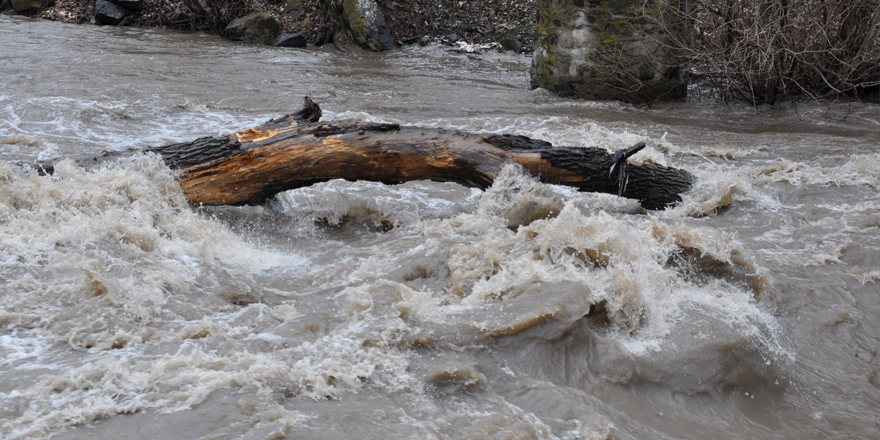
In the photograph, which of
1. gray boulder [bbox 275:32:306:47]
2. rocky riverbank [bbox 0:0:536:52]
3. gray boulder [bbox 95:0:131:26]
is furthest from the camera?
gray boulder [bbox 95:0:131:26]

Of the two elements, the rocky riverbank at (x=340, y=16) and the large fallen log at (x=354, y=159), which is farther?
the rocky riverbank at (x=340, y=16)

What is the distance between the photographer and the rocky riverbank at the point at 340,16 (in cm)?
1360

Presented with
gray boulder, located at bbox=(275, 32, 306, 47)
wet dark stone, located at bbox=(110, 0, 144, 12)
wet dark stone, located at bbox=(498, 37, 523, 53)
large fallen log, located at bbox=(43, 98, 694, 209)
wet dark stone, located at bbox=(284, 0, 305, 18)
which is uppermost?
wet dark stone, located at bbox=(284, 0, 305, 18)

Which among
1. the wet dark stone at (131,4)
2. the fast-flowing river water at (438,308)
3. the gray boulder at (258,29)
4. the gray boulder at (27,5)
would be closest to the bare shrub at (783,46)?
the fast-flowing river water at (438,308)

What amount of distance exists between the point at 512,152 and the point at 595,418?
92.5 inches

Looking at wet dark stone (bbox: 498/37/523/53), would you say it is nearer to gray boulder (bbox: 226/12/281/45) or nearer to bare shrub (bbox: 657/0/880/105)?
gray boulder (bbox: 226/12/281/45)

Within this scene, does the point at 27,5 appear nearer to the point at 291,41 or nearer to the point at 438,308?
the point at 291,41

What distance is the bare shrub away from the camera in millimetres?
7016

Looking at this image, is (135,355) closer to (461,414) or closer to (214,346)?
(214,346)

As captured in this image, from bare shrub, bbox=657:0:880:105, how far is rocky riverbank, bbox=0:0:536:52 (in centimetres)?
Answer: 578

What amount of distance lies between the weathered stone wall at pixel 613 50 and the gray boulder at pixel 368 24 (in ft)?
15.8

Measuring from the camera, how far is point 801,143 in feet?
20.8

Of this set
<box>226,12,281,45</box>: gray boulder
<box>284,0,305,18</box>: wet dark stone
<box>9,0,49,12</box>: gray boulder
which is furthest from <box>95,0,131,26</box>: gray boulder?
<box>284,0,305,18</box>: wet dark stone

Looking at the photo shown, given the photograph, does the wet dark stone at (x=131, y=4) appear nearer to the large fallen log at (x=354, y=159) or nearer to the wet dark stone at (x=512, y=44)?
the wet dark stone at (x=512, y=44)
